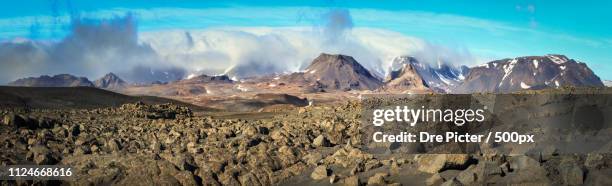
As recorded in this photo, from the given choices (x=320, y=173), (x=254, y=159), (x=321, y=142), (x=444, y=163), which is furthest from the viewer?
(x=321, y=142)

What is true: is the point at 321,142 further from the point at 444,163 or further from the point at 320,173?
the point at 444,163

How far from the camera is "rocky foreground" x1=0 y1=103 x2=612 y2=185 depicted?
14.5m

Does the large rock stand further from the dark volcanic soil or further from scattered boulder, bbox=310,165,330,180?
scattered boulder, bbox=310,165,330,180

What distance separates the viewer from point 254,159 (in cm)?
1886

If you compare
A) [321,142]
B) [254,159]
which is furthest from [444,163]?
[321,142]

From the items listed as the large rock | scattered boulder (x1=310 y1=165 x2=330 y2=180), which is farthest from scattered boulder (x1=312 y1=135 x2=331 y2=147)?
the large rock

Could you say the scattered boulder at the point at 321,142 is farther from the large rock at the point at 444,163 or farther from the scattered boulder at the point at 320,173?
the large rock at the point at 444,163

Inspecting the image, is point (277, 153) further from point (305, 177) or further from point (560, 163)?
point (560, 163)

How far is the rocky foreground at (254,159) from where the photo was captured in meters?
14.5

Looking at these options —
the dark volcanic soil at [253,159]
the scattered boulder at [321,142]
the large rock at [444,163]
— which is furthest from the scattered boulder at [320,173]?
the scattered boulder at [321,142]

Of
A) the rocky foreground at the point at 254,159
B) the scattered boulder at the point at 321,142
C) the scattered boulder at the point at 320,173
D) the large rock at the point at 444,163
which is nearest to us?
the rocky foreground at the point at 254,159

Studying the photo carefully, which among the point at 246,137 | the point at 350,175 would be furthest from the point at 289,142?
the point at 350,175

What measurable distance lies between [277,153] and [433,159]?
5.50m

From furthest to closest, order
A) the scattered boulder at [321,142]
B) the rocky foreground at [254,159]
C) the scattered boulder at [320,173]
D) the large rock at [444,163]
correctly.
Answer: the scattered boulder at [321,142]
the scattered boulder at [320,173]
the large rock at [444,163]
the rocky foreground at [254,159]
